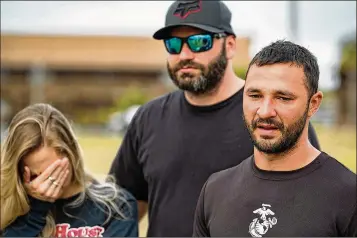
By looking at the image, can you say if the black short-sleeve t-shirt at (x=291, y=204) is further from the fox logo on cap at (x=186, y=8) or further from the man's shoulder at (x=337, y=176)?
the fox logo on cap at (x=186, y=8)

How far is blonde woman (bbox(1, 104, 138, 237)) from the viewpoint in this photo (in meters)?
3.24

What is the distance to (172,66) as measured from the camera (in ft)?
12.0

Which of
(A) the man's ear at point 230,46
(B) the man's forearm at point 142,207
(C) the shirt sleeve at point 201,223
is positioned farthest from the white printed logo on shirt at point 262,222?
(B) the man's forearm at point 142,207

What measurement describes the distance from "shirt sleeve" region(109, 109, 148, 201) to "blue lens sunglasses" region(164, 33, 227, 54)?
544 mm

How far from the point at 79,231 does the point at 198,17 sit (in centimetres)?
142

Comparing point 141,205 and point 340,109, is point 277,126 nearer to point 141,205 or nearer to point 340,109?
point 141,205

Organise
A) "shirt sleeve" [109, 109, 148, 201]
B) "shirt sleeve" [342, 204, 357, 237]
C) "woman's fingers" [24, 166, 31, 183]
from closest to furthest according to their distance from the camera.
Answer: "shirt sleeve" [342, 204, 357, 237] → "woman's fingers" [24, 166, 31, 183] → "shirt sleeve" [109, 109, 148, 201]

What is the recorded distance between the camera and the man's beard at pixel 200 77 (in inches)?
142

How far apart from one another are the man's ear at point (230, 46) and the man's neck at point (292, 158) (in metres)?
1.44

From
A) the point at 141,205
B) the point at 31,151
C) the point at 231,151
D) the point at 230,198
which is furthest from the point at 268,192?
the point at 141,205

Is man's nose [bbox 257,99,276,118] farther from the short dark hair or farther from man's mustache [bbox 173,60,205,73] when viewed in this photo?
man's mustache [bbox 173,60,205,73]

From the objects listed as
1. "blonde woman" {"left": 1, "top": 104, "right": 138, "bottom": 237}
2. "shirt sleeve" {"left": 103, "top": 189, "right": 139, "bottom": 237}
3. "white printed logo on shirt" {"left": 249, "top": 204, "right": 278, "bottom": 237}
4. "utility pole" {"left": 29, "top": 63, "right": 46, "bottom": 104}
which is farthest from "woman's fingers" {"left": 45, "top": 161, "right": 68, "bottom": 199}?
"utility pole" {"left": 29, "top": 63, "right": 46, "bottom": 104}

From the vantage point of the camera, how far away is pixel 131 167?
4027mm

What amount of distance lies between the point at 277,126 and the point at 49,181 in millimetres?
1319
